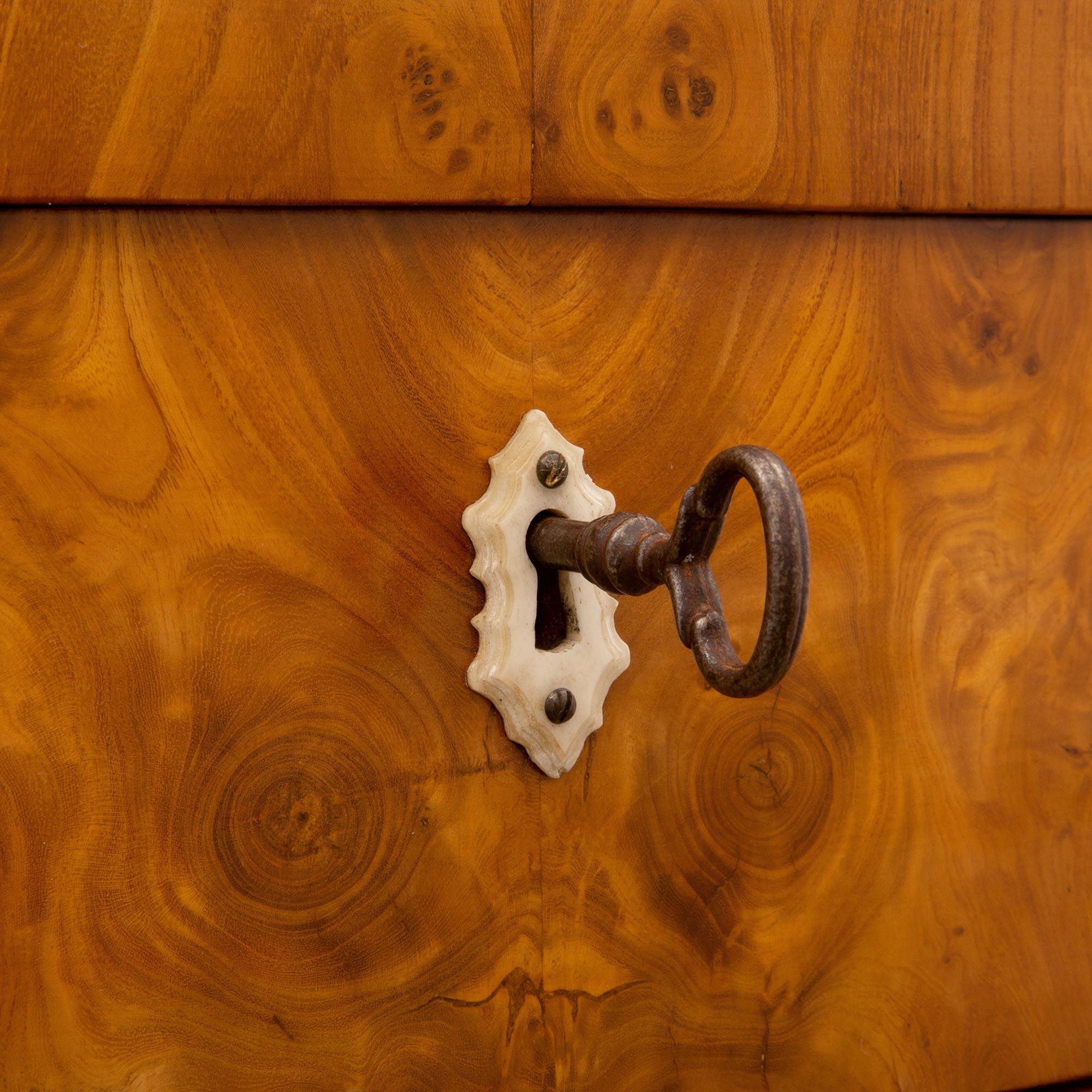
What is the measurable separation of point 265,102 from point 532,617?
18 cm

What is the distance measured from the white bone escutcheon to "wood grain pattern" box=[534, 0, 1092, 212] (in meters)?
0.09

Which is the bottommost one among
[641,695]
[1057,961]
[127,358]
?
[1057,961]

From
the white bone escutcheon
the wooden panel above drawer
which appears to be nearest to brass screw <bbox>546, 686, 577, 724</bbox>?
the white bone escutcheon

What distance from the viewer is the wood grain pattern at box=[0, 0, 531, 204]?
316 mm

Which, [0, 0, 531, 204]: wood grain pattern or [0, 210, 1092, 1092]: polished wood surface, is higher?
[0, 0, 531, 204]: wood grain pattern

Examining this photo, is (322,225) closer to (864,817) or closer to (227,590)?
(227,590)

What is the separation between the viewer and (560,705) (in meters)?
0.37

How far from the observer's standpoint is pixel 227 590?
35 cm

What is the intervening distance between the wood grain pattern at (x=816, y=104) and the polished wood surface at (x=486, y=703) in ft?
0.06

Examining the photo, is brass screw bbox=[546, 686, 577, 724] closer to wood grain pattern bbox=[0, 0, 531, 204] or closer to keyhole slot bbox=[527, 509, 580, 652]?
keyhole slot bbox=[527, 509, 580, 652]

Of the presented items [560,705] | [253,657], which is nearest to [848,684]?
[560,705]

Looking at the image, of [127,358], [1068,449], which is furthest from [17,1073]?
[1068,449]

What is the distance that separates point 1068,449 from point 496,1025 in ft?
1.03

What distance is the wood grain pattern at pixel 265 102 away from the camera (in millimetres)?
316
